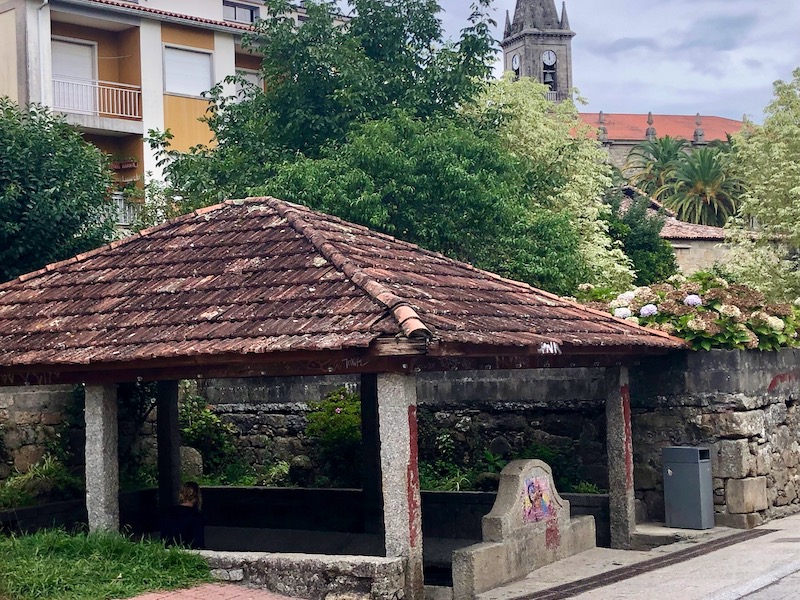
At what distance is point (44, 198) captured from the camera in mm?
17031

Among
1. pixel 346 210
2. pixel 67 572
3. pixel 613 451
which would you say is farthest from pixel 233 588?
pixel 346 210

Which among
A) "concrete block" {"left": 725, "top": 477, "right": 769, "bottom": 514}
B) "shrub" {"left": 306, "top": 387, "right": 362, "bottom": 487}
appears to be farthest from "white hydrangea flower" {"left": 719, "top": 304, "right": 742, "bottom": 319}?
"shrub" {"left": 306, "top": 387, "right": 362, "bottom": 487}

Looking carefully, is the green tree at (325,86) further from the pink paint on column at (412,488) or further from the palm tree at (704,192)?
the palm tree at (704,192)

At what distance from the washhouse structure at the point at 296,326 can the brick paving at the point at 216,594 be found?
3.89 feet

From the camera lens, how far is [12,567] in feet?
31.9

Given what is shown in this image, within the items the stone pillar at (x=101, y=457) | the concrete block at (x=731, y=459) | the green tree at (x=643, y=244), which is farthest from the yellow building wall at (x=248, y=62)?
the stone pillar at (x=101, y=457)

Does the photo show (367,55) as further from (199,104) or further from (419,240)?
(199,104)

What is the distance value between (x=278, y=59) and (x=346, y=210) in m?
6.54

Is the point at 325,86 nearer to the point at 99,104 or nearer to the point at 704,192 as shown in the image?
the point at 99,104

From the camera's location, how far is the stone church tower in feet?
326

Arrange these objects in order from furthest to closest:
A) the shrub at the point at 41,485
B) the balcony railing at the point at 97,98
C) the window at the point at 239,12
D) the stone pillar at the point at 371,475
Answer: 1. the window at the point at 239,12
2. the balcony railing at the point at 97,98
3. the stone pillar at the point at 371,475
4. the shrub at the point at 41,485

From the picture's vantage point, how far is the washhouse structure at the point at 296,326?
32.6 ft

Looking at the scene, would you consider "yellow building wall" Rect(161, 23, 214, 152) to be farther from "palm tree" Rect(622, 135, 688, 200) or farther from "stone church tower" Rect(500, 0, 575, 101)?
"stone church tower" Rect(500, 0, 575, 101)

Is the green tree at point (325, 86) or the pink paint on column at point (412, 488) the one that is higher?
the green tree at point (325, 86)
